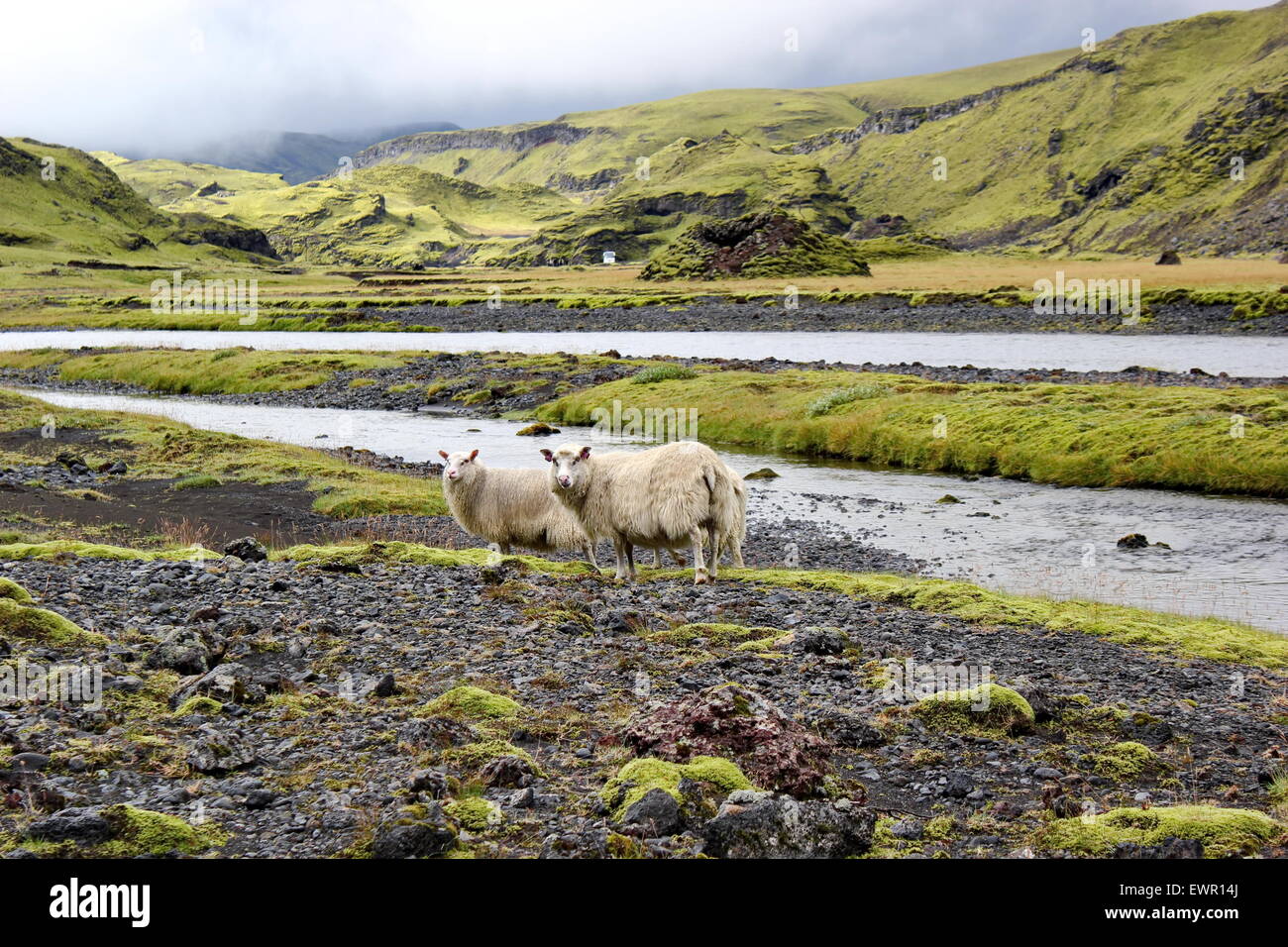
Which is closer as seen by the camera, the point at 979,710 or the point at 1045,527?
the point at 979,710

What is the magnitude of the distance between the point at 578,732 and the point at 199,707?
3.86 metres

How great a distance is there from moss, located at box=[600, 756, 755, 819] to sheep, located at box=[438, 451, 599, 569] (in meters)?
12.7

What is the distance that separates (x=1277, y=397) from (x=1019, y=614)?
27385 mm

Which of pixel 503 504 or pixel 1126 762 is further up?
pixel 503 504

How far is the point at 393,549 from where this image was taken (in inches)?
735

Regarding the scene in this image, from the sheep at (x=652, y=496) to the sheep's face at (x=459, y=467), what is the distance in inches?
120

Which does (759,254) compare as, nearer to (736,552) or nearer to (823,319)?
(823,319)

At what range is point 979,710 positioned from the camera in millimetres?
10547

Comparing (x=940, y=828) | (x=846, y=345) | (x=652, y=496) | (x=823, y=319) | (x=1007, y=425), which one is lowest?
(x=940, y=828)

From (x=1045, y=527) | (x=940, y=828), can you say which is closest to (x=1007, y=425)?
(x=1045, y=527)

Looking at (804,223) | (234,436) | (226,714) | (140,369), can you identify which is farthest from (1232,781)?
(804,223)

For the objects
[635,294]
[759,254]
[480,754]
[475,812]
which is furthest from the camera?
[759,254]

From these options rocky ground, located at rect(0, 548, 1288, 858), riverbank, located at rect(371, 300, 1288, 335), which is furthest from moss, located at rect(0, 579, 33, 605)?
riverbank, located at rect(371, 300, 1288, 335)

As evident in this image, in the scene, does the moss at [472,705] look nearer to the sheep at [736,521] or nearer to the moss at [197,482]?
the sheep at [736,521]
